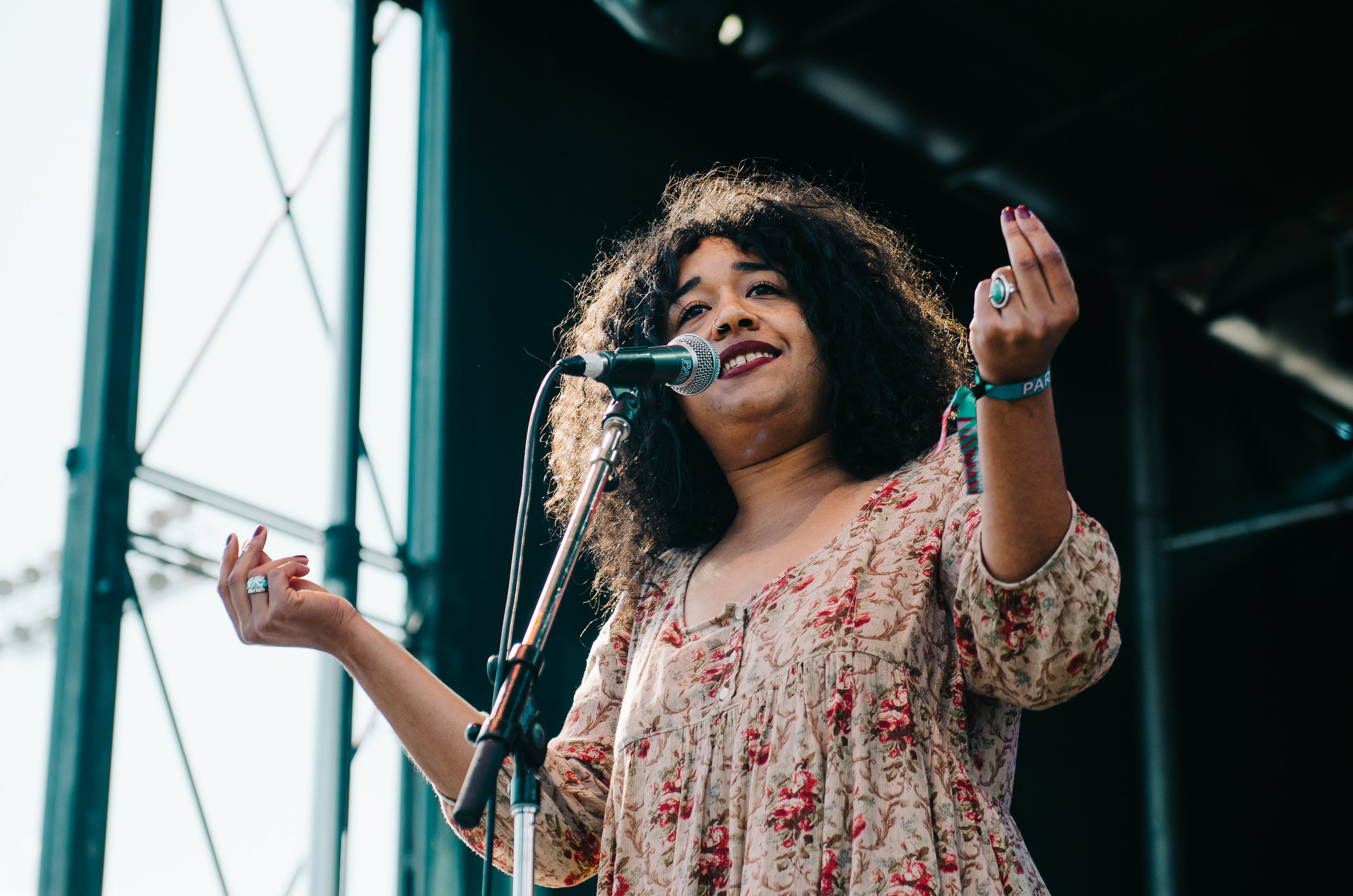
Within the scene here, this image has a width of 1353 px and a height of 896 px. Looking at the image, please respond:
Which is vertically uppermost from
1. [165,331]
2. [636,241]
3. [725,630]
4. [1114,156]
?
[1114,156]

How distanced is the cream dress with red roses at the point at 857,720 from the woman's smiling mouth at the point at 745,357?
281 mm

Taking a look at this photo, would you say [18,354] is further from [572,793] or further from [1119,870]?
[1119,870]

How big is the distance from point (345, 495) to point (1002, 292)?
2.79 meters

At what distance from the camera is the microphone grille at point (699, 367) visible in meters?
1.76

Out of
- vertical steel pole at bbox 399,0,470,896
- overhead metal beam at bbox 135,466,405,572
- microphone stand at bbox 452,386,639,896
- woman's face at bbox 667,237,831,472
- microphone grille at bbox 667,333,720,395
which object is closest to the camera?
microphone stand at bbox 452,386,639,896

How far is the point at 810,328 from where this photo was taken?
6.67 feet

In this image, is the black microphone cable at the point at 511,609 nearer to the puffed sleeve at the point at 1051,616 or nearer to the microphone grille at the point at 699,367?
the microphone grille at the point at 699,367

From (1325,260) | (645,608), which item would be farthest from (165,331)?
(1325,260)

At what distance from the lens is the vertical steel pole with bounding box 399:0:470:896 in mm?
3777

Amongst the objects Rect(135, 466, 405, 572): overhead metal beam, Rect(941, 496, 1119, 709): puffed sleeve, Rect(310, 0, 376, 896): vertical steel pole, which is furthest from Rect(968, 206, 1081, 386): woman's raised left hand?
Rect(310, 0, 376, 896): vertical steel pole

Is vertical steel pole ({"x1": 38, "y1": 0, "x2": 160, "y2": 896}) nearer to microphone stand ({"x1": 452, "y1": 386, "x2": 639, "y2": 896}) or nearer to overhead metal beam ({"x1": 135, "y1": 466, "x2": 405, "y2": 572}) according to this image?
overhead metal beam ({"x1": 135, "y1": 466, "x2": 405, "y2": 572})

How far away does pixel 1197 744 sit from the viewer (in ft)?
25.1

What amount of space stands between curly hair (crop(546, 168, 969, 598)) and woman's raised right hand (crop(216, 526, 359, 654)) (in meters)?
0.52

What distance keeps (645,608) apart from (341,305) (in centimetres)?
225
